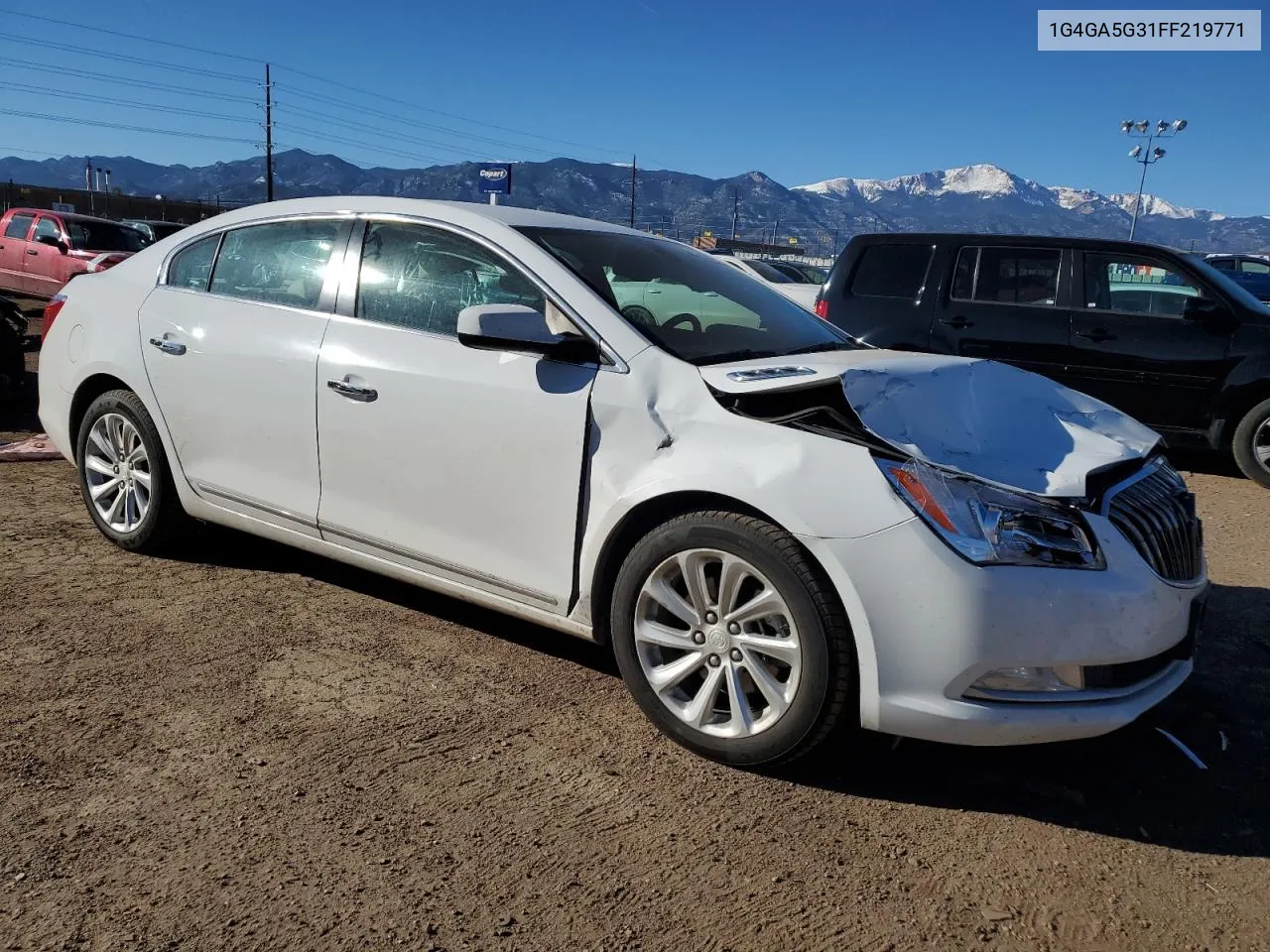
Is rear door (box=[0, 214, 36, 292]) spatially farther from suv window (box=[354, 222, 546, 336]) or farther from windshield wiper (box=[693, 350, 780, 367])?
windshield wiper (box=[693, 350, 780, 367])

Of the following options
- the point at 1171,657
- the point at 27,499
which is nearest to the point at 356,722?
the point at 1171,657

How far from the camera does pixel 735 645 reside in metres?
2.82

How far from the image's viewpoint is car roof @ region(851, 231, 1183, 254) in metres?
7.67

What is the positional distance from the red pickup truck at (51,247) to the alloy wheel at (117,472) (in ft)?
39.8

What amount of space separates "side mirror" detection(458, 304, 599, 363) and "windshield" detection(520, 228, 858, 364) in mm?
216

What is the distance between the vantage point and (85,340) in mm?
4488

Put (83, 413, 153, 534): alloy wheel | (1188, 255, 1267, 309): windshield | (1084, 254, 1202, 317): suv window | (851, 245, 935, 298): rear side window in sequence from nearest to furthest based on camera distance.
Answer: (83, 413, 153, 534): alloy wheel → (1188, 255, 1267, 309): windshield → (1084, 254, 1202, 317): suv window → (851, 245, 935, 298): rear side window

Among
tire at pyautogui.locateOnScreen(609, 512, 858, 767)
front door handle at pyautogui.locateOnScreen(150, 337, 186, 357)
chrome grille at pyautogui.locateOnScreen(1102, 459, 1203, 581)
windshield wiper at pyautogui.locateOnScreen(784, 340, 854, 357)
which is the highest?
windshield wiper at pyautogui.locateOnScreen(784, 340, 854, 357)

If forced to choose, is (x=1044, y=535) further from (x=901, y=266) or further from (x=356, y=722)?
(x=901, y=266)

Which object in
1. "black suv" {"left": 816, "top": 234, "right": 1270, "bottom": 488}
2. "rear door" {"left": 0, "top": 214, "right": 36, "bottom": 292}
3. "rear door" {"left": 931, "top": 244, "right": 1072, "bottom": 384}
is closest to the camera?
"black suv" {"left": 816, "top": 234, "right": 1270, "bottom": 488}

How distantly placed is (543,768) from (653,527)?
0.76 metres

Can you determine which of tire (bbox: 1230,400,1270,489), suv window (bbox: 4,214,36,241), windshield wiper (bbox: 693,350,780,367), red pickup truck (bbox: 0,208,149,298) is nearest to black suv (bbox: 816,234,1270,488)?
tire (bbox: 1230,400,1270,489)

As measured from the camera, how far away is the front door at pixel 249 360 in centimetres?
372

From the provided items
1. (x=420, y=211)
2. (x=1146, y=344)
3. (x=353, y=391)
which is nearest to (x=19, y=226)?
(x=420, y=211)
